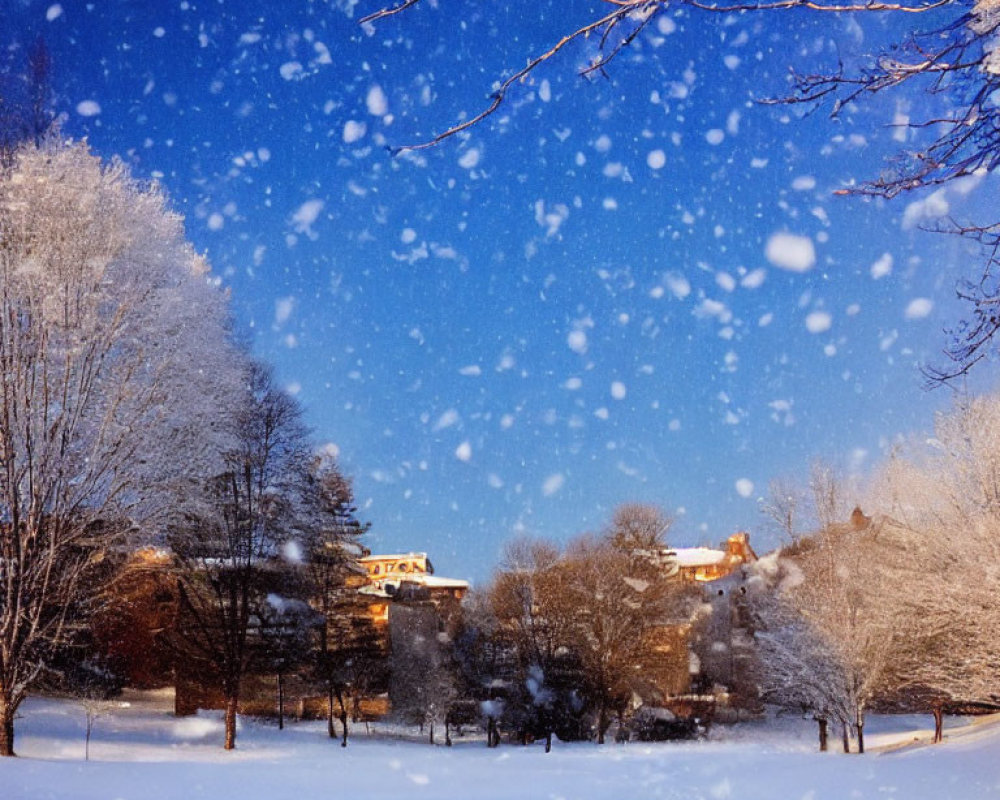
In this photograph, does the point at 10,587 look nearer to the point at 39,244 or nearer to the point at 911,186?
the point at 39,244

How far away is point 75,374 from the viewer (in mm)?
11102

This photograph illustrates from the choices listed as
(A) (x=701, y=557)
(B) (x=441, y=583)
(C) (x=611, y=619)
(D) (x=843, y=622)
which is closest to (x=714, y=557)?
(A) (x=701, y=557)

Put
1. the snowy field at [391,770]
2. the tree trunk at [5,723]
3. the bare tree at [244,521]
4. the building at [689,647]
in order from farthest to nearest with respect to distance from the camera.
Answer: the building at [689,647]
the bare tree at [244,521]
the tree trunk at [5,723]
the snowy field at [391,770]

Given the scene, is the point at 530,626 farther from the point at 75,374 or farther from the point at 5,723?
the point at 75,374

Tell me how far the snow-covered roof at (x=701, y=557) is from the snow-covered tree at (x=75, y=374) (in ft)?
186

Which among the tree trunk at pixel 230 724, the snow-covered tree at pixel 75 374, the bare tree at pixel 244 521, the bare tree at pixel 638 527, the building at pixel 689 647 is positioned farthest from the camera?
the bare tree at pixel 638 527

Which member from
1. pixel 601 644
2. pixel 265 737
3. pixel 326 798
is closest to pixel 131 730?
pixel 265 737

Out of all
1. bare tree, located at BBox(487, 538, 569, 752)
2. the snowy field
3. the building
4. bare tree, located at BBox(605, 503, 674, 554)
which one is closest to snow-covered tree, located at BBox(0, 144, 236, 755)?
the snowy field

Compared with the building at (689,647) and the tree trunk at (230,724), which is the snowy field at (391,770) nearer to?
the tree trunk at (230,724)

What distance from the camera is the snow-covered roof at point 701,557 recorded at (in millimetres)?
65312

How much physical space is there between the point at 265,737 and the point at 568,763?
9334mm

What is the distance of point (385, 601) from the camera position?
128 ft

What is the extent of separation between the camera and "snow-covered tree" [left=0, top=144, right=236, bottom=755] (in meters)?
10.6

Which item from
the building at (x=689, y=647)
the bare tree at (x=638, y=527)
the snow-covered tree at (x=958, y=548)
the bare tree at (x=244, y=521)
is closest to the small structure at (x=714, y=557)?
the building at (x=689, y=647)
